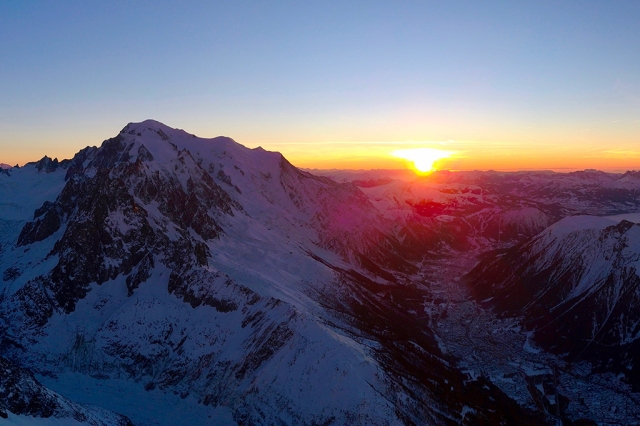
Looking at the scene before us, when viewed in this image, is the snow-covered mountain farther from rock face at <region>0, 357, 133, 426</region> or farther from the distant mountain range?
rock face at <region>0, 357, 133, 426</region>

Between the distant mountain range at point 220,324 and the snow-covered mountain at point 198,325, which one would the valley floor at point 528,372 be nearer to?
the distant mountain range at point 220,324

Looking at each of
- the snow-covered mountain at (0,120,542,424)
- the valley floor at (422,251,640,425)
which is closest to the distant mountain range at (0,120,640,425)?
the snow-covered mountain at (0,120,542,424)

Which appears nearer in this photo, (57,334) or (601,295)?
(57,334)

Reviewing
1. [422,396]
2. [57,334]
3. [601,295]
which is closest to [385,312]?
[422,396]

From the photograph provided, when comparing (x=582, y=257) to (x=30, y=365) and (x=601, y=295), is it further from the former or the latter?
(x=30, y=365)

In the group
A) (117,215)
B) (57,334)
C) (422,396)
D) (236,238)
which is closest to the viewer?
(422,396)

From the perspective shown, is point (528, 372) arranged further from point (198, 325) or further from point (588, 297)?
point (198, 325)

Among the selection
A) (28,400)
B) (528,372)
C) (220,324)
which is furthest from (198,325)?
(528,372)
